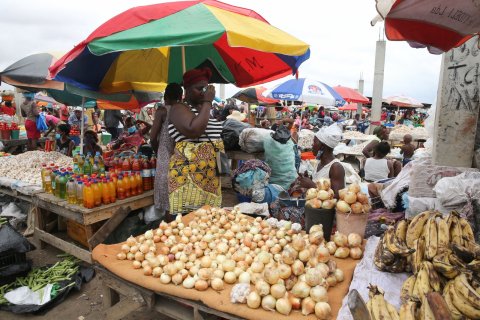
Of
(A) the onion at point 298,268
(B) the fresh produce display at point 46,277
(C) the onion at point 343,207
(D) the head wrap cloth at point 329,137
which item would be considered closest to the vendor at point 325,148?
(D) the head wrap cloth at point 329,137

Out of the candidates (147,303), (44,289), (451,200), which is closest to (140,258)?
(147,303)

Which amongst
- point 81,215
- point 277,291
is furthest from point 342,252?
point 81,215

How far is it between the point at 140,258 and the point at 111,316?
19.9 inches

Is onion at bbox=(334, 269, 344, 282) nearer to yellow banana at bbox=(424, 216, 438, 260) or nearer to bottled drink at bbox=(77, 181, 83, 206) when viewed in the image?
yellow banana at bbox=(424, 216, 438, 260)

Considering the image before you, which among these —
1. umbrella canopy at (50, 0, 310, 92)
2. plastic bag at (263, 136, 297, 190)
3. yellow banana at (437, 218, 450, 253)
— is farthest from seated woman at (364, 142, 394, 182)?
yellow banana at (437, 218, 450, 253)

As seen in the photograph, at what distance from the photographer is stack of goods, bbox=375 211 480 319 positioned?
4.58 feet

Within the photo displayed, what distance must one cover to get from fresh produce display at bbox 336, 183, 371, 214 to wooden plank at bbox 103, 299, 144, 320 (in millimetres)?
1608

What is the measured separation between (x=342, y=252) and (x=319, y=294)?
1.91 feet

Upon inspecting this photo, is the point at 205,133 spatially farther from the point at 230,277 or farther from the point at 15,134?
the point at 15,134

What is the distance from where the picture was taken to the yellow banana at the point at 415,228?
201cm

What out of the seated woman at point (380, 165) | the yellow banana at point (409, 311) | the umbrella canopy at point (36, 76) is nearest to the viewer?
the yellow banana at point (409, 311)

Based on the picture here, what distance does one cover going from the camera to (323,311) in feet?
5.38

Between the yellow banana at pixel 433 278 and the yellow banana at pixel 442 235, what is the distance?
133 mm

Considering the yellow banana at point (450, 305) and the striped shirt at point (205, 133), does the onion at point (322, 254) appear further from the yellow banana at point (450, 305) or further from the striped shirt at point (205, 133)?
the striped shirt at point (205, 133)
